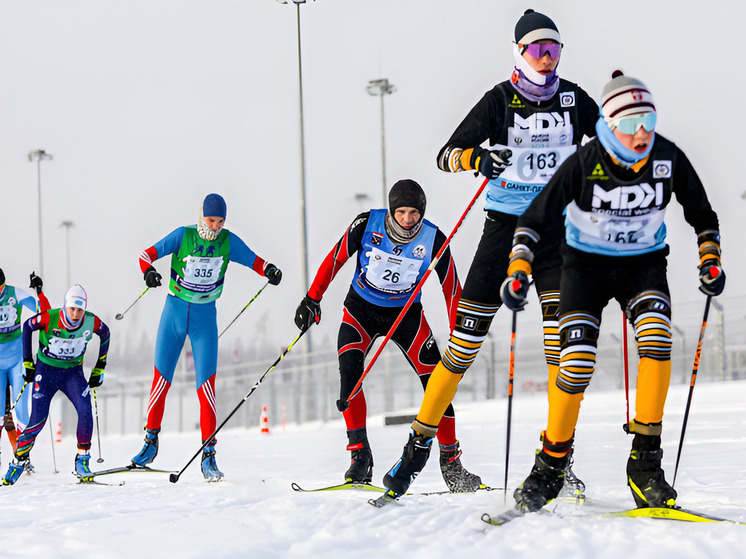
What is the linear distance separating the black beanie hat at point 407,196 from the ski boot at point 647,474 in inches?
79.3

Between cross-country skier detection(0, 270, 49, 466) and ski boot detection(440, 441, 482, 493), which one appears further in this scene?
cross-country skier detection(0, 270, 49, 466)

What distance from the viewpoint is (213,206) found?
7.14 metres

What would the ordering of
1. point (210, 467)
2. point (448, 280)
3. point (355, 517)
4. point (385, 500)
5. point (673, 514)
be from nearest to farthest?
point (673, 514) < point (355, 517) < point (385, 500) < point (448, 280) < point (210, 467)

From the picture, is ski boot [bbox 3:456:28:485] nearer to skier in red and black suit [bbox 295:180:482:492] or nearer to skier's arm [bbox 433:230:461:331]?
skier in red and black suit [bbox 295:180:482:492]

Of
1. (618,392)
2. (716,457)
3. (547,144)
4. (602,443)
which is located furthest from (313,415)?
(547,144)

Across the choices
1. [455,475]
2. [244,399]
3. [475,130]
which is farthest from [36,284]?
[475,130]

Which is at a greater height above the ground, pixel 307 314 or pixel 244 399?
pixel 307 314

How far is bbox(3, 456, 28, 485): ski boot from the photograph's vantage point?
780 centimetres

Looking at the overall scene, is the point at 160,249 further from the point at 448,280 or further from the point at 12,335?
the point at 12,335

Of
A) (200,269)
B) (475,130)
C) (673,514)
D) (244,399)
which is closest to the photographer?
(673,514)

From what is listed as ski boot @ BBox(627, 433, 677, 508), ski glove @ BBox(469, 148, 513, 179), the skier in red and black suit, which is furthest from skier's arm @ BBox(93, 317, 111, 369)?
ski boot @ BBox(627, 433, 677, 508)

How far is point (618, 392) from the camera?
571 inches

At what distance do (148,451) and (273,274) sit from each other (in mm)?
1785

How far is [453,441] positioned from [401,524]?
1.56 meters
